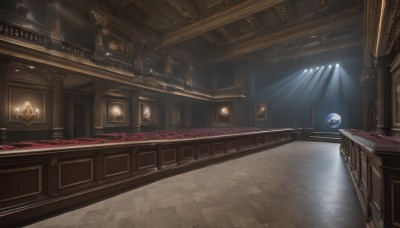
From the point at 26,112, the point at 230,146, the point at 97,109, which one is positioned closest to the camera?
the point at 230,146

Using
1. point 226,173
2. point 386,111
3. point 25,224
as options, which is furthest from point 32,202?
point 386,111

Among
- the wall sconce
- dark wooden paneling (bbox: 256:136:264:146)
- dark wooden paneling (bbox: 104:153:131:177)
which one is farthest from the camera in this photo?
dark wooden paneling (bbox: 256:136:264:146)

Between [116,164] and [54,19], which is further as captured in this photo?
[54,19]

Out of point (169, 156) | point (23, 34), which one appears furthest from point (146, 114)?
point (169, 156)

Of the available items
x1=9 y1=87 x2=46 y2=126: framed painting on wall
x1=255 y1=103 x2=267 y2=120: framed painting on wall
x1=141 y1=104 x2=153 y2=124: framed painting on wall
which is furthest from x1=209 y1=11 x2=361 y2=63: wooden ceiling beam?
x1=9 y1=87 x2=46 y2=126: framed painting on wall

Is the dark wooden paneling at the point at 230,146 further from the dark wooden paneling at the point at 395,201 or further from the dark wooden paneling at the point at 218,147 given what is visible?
the dark wooden paneling at the point at 395,201

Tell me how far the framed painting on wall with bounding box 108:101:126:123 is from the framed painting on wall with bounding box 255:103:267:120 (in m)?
11.6

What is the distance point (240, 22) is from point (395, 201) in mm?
12903

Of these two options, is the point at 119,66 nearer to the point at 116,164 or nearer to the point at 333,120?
the point at 116,164

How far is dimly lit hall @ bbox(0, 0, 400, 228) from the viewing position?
8.23ft

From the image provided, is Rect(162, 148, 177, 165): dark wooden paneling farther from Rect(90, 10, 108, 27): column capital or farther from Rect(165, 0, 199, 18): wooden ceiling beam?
Rect(165, 0, 199, 18): wooden ceiling beam

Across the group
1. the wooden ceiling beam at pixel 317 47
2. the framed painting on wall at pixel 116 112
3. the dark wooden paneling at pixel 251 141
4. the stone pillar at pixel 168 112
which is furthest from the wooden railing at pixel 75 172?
the wooden ceiling beam at pixel 317 47

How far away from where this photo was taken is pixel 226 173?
4695 millimetres

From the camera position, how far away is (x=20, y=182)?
Answer: 241 cm
